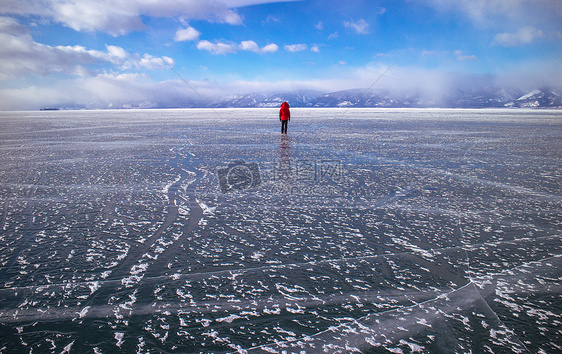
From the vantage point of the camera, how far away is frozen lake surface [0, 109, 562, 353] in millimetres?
2146

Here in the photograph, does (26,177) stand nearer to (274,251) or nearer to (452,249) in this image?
(274,251)

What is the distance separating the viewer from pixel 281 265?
3086mm

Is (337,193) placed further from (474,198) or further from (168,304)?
(168,304)

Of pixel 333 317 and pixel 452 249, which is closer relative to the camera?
pixel 333 317

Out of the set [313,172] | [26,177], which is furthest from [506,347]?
[26,177]

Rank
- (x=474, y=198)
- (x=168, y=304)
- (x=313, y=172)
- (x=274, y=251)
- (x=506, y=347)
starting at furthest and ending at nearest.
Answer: (x=313, y=172)
(x=474, y=198)
(x=274, y=251)
(x=168, y=304)
(x=506, y=347)

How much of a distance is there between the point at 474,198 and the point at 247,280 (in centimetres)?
440

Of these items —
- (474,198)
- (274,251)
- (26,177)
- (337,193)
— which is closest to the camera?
(274,251)

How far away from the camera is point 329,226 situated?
4102 millimetres

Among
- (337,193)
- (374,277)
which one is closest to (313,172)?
(337,193)

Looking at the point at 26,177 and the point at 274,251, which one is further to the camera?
the point at 26,177

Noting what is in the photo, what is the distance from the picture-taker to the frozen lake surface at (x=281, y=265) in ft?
7.04

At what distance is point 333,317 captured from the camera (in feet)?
7.57

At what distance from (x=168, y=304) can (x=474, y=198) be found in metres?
5.09
